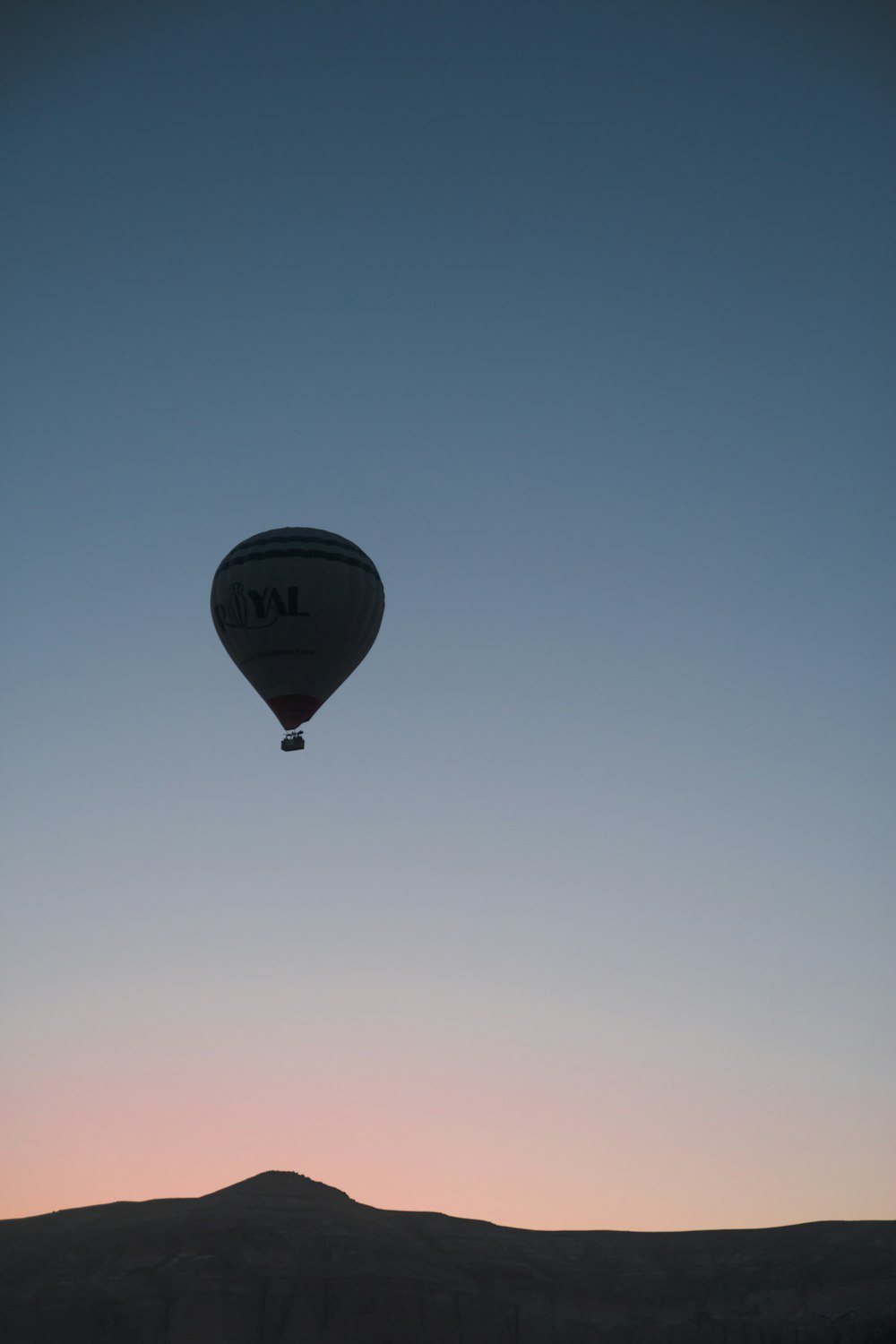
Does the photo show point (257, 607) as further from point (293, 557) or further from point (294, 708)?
point (294, 708)

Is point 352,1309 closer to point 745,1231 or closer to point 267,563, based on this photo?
point 745,1231

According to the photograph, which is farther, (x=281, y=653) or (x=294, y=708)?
(x=281, y=653)

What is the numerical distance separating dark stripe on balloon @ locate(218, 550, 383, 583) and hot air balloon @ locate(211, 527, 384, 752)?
1.0 inches

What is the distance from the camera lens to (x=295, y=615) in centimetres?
4597

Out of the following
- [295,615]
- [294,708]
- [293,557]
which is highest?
[293,557]

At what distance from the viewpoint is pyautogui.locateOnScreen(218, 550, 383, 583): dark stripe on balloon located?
4678 cm

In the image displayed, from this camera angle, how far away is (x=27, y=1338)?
11788cm

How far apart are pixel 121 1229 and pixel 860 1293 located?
56.3m

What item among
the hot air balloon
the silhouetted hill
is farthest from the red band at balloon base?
the silhouetted hill

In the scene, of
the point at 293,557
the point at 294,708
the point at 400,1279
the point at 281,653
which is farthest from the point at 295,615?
the point at 400,1279

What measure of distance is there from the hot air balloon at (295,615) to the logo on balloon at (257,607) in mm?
25

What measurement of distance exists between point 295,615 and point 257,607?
1.17 metres

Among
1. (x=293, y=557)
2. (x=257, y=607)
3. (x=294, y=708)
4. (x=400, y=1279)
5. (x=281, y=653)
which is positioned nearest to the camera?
(x=294, y=708)

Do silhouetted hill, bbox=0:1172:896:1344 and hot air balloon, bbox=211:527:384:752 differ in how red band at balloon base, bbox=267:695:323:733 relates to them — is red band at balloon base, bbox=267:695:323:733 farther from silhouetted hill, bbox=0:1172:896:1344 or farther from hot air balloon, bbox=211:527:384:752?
silhouetted hill, bbox=0:1172:896:1344
